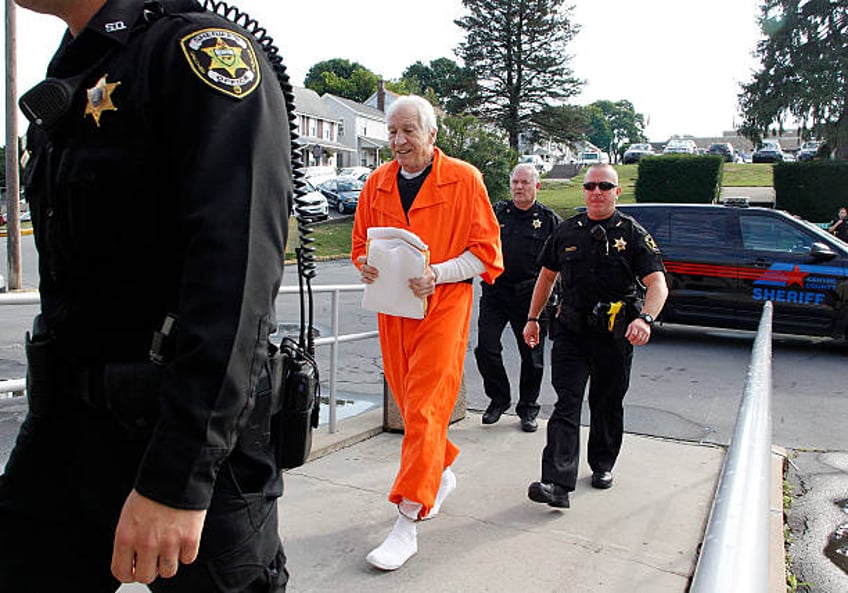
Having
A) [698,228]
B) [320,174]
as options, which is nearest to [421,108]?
[698,228]

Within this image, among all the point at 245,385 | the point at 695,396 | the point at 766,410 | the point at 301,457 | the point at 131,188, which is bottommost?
the point at 695,396

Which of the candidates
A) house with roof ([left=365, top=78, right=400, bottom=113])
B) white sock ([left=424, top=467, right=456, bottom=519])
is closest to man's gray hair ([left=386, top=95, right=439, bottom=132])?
white sock ([left=424, top=467, right=456, bottom=519])

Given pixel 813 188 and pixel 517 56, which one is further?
pixel 517 56

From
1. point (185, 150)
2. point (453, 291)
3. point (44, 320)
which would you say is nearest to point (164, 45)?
point (185, 150)

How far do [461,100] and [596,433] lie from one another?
4654 centimetres

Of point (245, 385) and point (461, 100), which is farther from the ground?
point (461, 100)

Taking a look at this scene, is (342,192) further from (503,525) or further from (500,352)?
(503,525)

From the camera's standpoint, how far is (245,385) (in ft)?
4.26

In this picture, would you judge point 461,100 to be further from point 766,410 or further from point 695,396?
point 766,410

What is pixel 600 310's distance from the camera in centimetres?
422

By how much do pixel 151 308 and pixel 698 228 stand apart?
9.32 metres

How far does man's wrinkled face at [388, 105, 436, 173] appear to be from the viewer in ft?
11.3

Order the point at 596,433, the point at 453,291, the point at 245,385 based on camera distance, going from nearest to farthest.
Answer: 1. the point at 245,385
2. the point at 453,291
3. the point at 596,433

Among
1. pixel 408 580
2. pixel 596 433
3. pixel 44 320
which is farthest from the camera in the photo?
pixel 596 433
